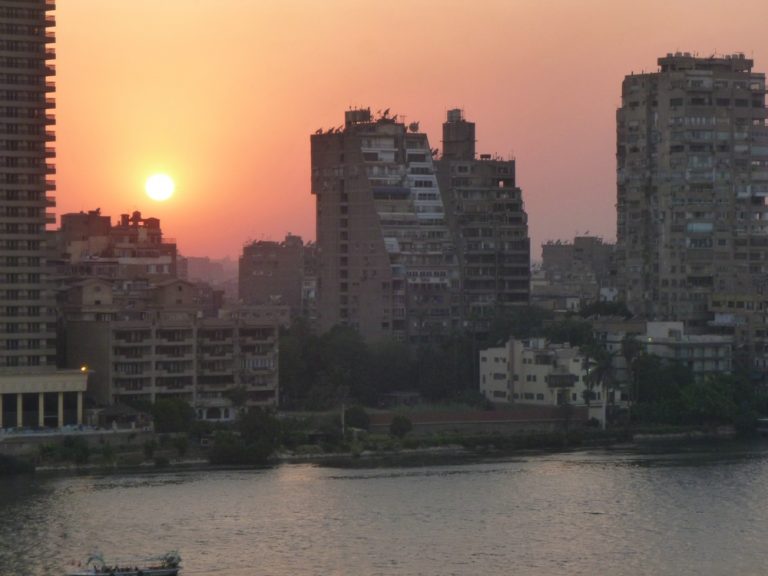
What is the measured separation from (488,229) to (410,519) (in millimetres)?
49309

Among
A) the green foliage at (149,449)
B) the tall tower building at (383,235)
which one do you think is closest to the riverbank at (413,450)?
the green foliage at (149,449)

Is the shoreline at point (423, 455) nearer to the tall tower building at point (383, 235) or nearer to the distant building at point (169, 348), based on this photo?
the distant building at point (169, 348)

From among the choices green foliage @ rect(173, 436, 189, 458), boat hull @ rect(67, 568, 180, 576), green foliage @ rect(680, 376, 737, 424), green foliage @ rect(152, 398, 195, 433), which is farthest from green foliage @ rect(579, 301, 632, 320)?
boat hull @ rect(67, 568, 180, 576)

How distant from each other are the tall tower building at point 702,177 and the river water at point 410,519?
96.4 feet

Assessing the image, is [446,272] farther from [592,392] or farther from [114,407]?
[114,407]

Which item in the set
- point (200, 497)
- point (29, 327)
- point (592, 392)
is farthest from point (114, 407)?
point (592, 392)

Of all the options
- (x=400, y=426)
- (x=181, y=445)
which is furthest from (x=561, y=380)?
(x=181, y=445)

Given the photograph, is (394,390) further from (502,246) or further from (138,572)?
(138,572)

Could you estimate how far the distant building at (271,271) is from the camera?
158 meters

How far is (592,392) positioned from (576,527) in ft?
88.7

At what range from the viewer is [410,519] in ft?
196

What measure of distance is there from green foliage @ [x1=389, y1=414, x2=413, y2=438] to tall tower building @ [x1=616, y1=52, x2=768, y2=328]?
26996mm

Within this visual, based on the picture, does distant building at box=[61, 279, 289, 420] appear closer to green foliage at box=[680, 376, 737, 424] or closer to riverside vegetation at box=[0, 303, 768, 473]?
riverside vegetation at box=[0, 303, 768, 473]

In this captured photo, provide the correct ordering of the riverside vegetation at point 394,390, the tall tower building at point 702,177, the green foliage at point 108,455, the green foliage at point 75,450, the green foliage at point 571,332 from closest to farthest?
the green foliage at point 75,450
the green foliage at point 108,455
the riverside vegetation at point 394,390
the green foliage at point 571,332
the tall tower building at point 702,177
